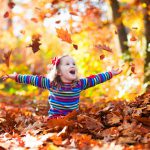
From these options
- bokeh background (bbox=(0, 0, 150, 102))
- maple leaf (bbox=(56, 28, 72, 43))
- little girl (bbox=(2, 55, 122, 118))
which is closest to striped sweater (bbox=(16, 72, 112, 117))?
little girl (bbox=(2, 55, 122, 118))

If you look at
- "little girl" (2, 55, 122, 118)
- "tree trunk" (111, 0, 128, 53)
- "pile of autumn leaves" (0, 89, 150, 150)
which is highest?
"tree trunk" (111, 0, 128, 53)

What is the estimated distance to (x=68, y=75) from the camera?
16.8ft

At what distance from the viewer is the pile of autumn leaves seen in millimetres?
3666

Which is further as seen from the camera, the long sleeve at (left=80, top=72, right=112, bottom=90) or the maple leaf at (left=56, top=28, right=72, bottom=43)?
the maple leaf at (left=56, top=28, right=72, bottom=43)

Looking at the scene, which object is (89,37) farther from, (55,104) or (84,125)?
(84,125)

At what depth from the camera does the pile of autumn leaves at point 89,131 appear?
3.67 meters

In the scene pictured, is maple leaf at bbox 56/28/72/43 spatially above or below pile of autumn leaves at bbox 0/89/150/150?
above

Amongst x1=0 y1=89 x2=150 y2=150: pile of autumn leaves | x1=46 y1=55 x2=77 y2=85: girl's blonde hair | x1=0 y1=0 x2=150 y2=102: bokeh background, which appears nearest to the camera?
x1=0 y1=89 x2=150 y2=150: pile of autumn leaves

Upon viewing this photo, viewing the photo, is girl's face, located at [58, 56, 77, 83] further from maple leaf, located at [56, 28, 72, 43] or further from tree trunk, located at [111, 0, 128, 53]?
tree trunk, located at [111, 0, 128, 53]

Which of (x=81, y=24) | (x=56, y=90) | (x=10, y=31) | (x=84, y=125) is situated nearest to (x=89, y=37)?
(x=81, y=24)

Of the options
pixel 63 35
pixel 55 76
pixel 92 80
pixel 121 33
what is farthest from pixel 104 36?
pixel 55 76

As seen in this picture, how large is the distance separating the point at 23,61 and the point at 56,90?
19.4 meters

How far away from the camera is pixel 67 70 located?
5164 millimetres

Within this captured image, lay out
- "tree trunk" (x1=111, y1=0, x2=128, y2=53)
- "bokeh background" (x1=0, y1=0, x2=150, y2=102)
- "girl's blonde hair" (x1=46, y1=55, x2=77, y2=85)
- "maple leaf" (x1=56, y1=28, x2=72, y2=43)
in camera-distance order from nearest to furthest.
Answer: "girl's blonde hair" (x1=46, y1=55, x2=77, y2=85), "maple leaf" (x1=56, y1=28, x2=72, y2=43), "bokeh background" (x1=0, y1=0, x2=150, y2=102), "tree trunk" (x1=111, y1=0, x2=128, y2=53)
